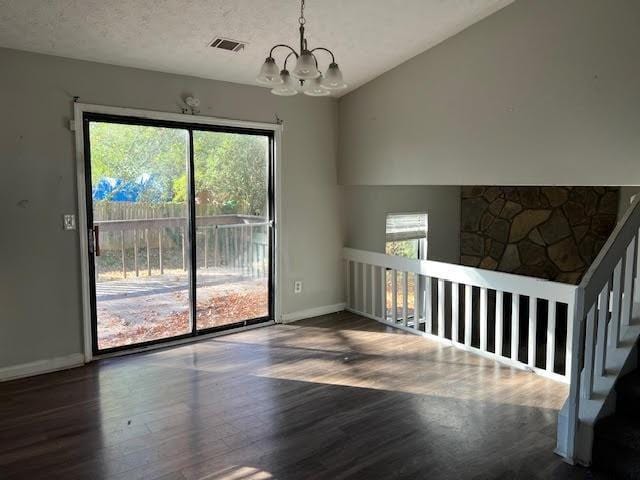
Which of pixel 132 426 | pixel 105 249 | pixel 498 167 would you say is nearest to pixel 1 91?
pixel 105 249

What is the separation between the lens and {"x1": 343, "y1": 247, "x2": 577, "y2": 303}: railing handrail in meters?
3.41

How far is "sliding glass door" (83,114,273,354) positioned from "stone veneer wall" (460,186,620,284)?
334cm

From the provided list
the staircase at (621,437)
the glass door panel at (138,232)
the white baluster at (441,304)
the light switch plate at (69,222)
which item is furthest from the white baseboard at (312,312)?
the staircase at (621,437)

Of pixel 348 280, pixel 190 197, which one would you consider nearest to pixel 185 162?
pixel 190 197

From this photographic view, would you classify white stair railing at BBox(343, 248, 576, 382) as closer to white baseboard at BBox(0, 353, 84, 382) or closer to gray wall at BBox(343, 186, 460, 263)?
gray wall at BBox(343, 186, 460, 263)

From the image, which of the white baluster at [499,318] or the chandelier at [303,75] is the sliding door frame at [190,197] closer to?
the chandelier at [303,75]

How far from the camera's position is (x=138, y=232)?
4023mm

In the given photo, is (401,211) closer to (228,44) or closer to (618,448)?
(228,44)

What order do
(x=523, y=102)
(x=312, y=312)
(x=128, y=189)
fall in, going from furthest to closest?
(x=312, y=312)
(x=128, y=189)
(x=523, y=102)

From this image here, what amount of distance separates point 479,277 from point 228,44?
2.76 metres

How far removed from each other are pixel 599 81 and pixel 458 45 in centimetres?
120

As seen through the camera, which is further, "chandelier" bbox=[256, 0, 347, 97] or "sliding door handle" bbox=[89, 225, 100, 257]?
"sliding door handle" bbox=[89, 225, 100, 257]

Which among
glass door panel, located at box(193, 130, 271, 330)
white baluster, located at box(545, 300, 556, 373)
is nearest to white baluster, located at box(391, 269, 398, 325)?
glass door panel, located at box(193, 130, 271, 330)

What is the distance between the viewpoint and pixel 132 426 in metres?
2.83
